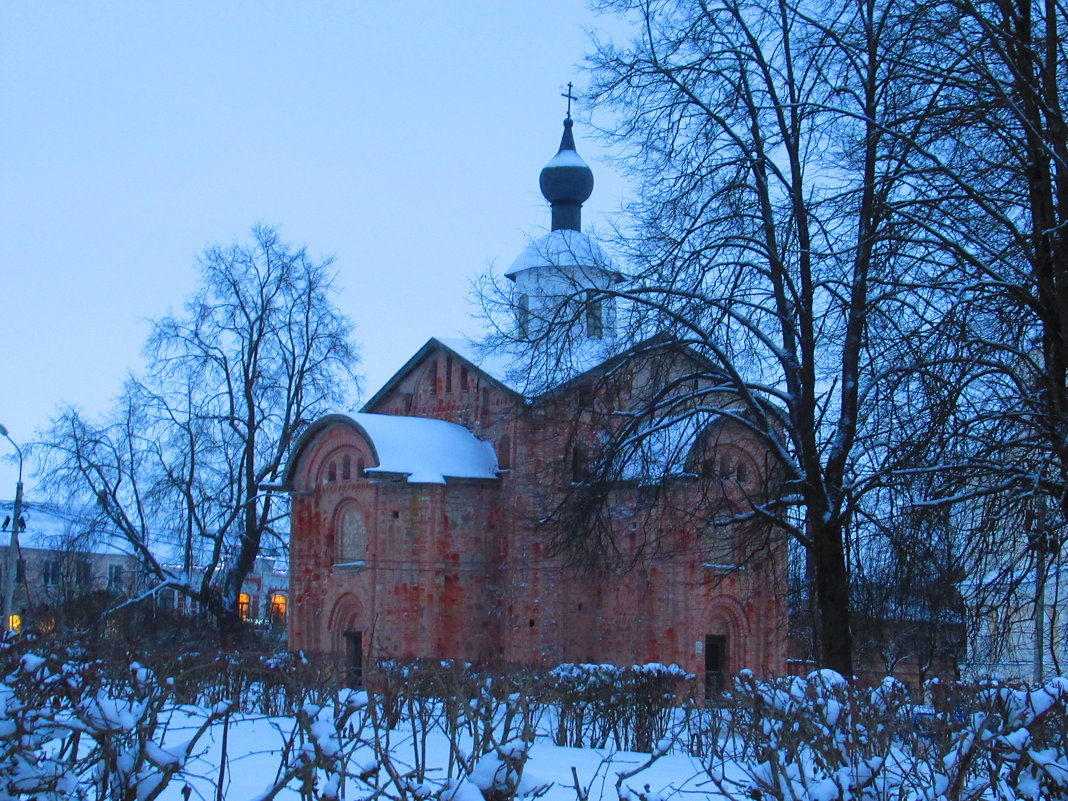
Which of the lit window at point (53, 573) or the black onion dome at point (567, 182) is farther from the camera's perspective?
the lit window at point (53, 573)

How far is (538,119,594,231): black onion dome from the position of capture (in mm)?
27516

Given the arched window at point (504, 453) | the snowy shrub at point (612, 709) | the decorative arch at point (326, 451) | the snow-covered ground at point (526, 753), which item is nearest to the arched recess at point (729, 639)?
the arched window at point (504, 453)

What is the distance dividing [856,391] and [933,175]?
202 centimetres

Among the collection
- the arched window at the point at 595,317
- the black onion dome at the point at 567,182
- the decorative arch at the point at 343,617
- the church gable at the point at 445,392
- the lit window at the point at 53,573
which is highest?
the black onion dome at the point at 567,182

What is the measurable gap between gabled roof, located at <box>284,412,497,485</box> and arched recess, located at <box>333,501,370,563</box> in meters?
1.27

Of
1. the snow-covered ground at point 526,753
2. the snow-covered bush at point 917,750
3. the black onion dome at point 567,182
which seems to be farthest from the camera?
the black onion dome at point 567,182

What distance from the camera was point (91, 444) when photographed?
25188mm

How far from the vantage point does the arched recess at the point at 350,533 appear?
2278cm

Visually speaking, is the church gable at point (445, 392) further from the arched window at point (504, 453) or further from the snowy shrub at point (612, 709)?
the snowy shrub at point (612, 709)

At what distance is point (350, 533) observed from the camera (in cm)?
2308

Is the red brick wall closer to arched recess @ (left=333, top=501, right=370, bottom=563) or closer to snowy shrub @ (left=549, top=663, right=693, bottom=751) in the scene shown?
arched recess @ (left=333, top=501, right=370, bottom=563)

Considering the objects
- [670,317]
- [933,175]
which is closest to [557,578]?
[670,317]

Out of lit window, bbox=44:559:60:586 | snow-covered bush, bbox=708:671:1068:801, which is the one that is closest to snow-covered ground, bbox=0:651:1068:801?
snow-covered bush, bbox=708:671:1068:801

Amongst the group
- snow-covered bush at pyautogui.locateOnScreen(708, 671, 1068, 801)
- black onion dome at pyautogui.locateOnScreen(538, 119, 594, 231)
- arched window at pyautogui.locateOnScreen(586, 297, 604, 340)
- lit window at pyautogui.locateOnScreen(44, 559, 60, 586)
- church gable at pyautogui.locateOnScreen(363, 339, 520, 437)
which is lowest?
snow-covered bush at pyautogui.locateOnScreen(708, 671, 1068, 801)
